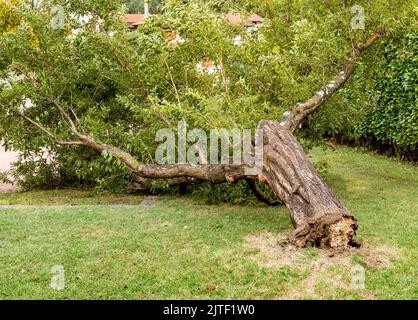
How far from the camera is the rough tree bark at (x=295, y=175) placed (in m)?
5.60

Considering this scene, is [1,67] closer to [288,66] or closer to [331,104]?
[288,66]

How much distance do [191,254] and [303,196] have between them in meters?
1.35

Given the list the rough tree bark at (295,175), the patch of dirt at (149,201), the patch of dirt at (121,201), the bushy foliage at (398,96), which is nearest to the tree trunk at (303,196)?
the rough tree bark at (295,175)

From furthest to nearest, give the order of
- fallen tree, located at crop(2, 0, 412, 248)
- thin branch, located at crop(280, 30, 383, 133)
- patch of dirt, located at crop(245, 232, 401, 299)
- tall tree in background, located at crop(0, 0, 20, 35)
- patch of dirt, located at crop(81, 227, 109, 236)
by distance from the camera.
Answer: tall tree in background, located at crop(0, 0, 20, 35) → thin branch, located at crop(280, 30, 383, 133) → patch of dirt, located at crop(81, 227, 109, 236) → fallen tree, located at crop(2, 0, 412, 248) → patch of dirt, located at crop(245, 232, 401, 299)

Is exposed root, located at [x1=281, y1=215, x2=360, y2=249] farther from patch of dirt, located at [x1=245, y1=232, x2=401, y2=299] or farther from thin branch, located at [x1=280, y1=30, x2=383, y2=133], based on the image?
thin branch, located at [x1=280, y1=30, x2=383, y2=133]

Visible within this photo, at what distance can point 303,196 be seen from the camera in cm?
593

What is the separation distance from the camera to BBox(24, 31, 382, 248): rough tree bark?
5598 mm

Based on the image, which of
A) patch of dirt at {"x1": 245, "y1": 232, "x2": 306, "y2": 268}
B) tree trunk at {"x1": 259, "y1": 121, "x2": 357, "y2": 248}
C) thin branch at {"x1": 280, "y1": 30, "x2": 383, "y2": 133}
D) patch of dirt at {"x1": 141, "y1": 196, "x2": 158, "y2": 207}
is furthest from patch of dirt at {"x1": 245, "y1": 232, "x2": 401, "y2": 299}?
patch of dirt at {"x1": 141, "y1": 196, "x2": 158, "y2": 207}

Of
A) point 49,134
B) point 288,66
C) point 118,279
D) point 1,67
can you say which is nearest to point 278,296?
point 118,279

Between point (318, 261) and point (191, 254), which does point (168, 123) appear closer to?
point (191, 254)

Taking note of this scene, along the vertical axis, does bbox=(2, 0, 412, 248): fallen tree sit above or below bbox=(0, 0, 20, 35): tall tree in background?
→ below

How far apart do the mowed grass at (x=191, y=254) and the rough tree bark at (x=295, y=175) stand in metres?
0.24

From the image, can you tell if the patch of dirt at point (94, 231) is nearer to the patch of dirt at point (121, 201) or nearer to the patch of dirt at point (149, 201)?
the patch of dirt at point (149, 201)

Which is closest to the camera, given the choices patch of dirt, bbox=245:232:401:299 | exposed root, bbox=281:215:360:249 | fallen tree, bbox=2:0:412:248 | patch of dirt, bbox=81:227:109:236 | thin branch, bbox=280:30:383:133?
patch of dirt, bbox=245:232:401:299
